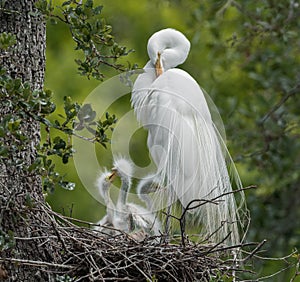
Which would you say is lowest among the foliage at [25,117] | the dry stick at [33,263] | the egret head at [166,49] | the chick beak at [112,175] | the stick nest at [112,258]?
the dry stick at [33,263]

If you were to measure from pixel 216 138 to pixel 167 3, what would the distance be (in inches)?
56.4

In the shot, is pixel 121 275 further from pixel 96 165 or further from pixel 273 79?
pixel 273 79

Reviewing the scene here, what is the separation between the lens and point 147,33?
712cm

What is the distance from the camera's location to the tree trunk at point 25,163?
179cm

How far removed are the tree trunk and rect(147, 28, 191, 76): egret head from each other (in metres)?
0.92

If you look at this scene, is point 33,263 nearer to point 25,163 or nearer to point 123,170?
point 25,163

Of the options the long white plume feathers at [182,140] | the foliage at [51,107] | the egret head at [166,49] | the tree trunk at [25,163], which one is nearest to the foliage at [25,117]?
the foliage at [51,107]

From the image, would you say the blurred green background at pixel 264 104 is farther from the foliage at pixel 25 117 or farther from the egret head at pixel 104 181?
the foliage at pixel 25 117

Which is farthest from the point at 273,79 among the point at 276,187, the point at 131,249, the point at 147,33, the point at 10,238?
the point at 147,33

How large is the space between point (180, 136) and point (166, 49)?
32cm

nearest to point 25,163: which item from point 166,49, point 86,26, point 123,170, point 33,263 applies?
point 33,263

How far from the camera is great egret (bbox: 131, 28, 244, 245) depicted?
2.73 meters

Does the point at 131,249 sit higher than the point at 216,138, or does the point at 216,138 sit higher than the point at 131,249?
the point at 216,138

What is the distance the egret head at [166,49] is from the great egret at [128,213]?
1.35ft
